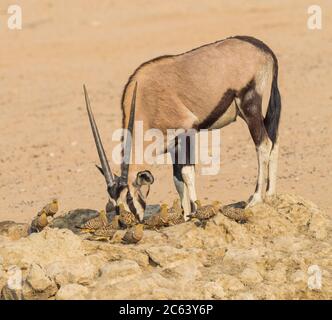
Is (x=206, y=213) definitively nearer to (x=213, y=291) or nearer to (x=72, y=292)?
(x=213, y=291)

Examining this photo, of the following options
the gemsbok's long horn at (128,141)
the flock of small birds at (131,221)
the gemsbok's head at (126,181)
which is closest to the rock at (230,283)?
the flock of small birds at (131,221)

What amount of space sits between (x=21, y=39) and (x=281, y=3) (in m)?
7.81

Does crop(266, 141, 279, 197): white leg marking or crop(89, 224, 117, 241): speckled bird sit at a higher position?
crop(266, 141, 279, 197): white leg marking

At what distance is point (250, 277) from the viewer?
10.9m

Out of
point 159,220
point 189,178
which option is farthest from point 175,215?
point 189,178

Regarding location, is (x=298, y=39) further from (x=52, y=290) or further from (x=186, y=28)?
(x=52, y=290)

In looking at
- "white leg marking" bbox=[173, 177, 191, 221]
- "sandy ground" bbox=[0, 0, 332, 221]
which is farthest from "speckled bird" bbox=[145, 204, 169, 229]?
"sandy ground" bbox=[0, 0, 332, 221]

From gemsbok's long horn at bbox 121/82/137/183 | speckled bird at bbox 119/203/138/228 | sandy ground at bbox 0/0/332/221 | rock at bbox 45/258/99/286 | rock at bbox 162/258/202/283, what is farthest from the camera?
sandy ground at bbox 0/0/332/221

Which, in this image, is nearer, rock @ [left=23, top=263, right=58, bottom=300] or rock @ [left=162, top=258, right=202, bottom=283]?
rock @ [left=23, top=263, right=58, bottom=300]

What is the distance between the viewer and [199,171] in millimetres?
18406

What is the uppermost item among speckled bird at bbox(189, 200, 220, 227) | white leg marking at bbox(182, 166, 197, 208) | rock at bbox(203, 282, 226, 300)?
white leg marking at bbox(182, 166, 197, 208)

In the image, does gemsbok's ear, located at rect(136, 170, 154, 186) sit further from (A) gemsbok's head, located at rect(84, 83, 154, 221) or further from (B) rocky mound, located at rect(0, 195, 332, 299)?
(B) rocky mound, located at rect(0, 195, 332, 299)

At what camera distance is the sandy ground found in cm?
1781

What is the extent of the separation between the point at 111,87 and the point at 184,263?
1442cm
